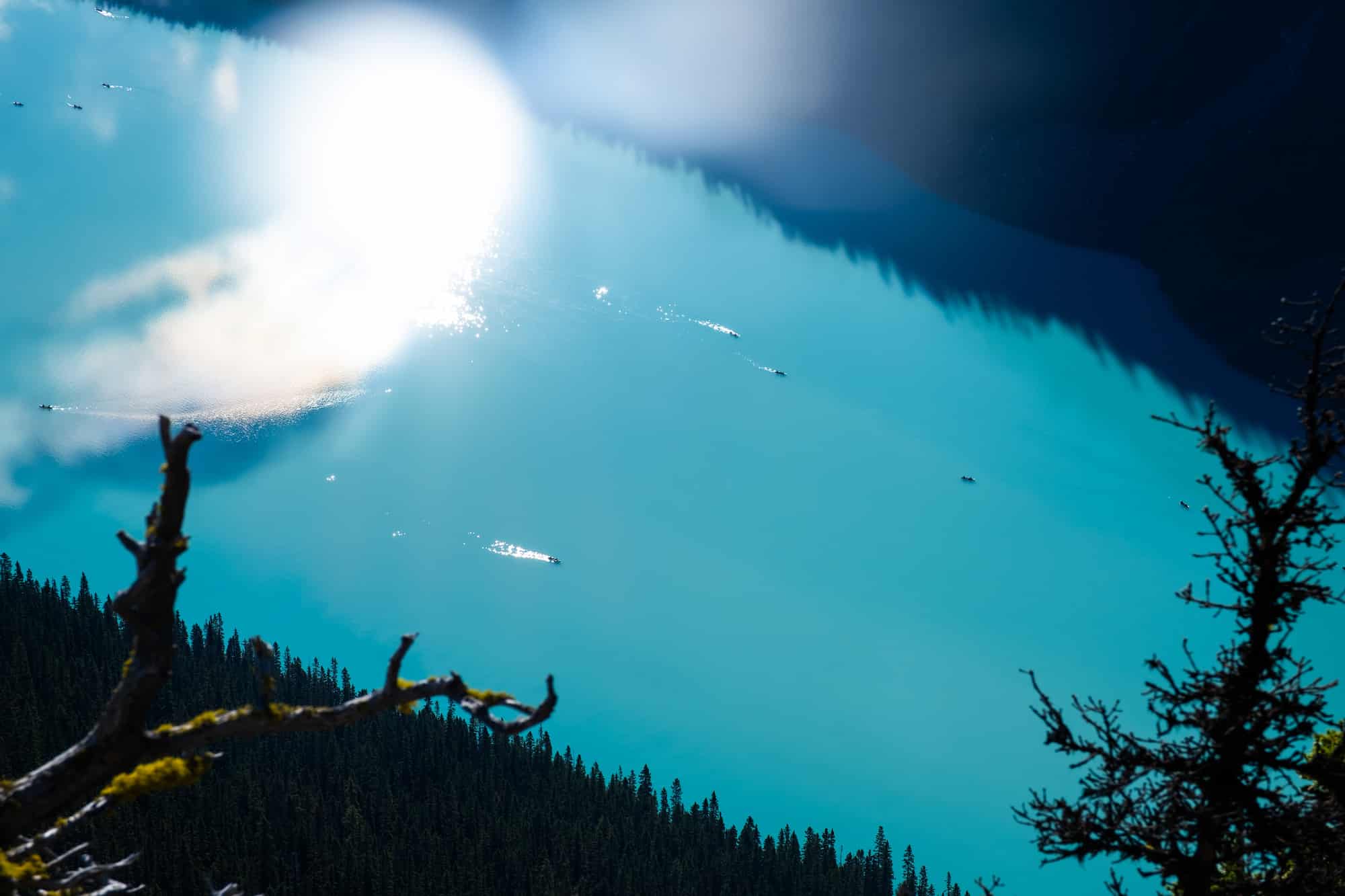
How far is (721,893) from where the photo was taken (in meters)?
52.2

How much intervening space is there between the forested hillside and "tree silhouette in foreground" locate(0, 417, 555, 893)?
38795 millimetres

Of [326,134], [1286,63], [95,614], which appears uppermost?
[1286,63]

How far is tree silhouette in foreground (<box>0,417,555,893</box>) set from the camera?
31.1ft

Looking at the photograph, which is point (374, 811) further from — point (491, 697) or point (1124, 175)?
point (1124, 175)

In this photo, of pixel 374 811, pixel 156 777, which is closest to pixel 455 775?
pixel 374 811

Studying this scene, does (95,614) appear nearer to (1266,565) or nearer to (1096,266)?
(1266,565)

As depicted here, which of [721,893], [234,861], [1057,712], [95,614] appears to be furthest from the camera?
[95,614]

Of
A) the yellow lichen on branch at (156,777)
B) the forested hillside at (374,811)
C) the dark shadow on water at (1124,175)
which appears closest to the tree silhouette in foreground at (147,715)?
the yellow lichen on branch at (156,777)

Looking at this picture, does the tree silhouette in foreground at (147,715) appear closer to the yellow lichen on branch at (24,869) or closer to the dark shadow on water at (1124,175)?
the yellow lichen on branch at (24,869)

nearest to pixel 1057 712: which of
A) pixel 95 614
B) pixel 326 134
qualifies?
pixel 95 614

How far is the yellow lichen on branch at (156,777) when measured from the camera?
10.5 metres

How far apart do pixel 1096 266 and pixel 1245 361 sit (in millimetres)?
14867

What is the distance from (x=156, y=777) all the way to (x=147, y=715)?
2.78ft

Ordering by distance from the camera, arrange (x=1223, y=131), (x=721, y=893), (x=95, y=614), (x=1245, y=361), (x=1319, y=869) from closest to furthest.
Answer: (x=1319, y=869), (x=721, y=893), (x=95, y=614), (x=1245, y=361), (x=1223, y=131)
